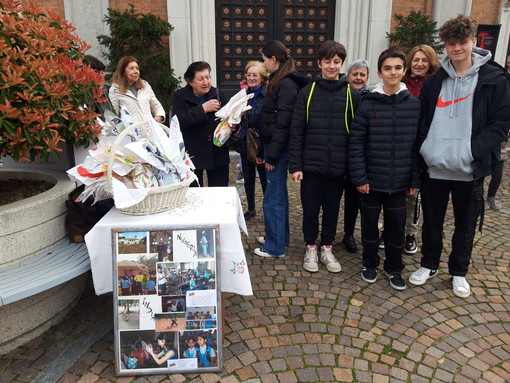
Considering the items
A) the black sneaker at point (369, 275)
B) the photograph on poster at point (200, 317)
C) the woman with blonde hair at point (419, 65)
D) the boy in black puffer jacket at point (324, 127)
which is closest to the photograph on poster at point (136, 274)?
the photograph on poster at point (200, 317)

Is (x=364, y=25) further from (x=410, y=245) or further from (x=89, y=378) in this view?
(x=89, y=378)

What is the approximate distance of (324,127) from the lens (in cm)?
335

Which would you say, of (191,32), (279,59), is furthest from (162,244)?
(191,32)

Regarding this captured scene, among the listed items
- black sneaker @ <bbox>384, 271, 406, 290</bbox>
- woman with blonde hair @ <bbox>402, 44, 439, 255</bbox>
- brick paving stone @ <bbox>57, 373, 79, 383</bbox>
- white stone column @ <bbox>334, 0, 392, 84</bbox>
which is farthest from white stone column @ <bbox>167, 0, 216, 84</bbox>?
brick paving stone @ <bbox>57, 373, 79, 383</bbox>

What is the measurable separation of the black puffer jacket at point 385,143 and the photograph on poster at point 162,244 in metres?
1.68

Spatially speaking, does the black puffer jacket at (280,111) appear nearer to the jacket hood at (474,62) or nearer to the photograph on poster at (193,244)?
the jacket hood at (474,62)

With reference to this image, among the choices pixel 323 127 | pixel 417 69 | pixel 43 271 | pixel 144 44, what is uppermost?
pixel 144 44

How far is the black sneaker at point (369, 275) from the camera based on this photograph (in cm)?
349

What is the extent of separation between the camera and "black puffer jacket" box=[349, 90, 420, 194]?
3.14 metres

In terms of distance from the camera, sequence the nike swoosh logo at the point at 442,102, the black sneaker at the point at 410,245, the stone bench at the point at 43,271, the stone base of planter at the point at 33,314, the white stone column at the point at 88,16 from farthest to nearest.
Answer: the white stone column at the point at 88,16, the black sneaker at the point at 410,245, the nike swoosh logo at the point at 442,102, the stone base of planter at the point at 33,314, the stone bench at the point at 43,271

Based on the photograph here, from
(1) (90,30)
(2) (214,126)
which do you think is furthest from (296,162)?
(1) (90,30)

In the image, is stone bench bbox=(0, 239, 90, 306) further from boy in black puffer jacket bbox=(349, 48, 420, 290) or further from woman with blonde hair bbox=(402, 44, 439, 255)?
woman with blonde hair bbox=(402, 44, 439, 255)

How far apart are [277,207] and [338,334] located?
138 centimetres

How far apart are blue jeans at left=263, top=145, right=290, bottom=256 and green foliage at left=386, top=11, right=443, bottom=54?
22.7ft
